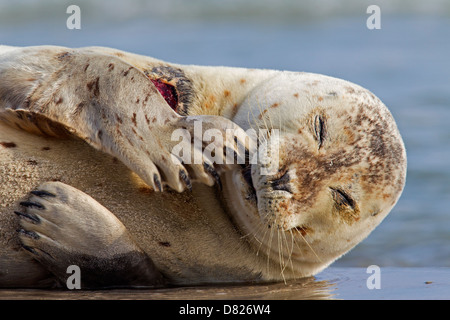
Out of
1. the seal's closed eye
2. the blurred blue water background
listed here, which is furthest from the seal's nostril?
the blurred blue water background

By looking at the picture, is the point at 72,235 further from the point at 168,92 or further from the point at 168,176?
the point at 168,92

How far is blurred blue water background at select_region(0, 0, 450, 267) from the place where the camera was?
21.9ft

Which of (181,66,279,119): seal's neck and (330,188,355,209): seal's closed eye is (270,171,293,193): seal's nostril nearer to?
(330,188,355,209): seal's closed eye

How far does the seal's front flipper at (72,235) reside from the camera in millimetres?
4023

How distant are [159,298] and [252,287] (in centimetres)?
64

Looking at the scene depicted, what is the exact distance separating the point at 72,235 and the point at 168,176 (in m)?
0.60

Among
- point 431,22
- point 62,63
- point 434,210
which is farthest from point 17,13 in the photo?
point 62,63

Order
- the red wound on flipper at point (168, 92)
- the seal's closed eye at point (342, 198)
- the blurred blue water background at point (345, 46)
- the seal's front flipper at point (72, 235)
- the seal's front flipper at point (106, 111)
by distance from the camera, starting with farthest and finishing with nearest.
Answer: the blurred blue water background at point (345, 46) → the red wound on flipper at point (168, 92) → the seal's closed eye at point (342, 198) → the seal's front flipper at point (72, 235) → the seal's front flipper at point (106, 111)

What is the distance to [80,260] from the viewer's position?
4070 mm

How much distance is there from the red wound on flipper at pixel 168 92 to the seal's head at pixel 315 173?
38 centimetres

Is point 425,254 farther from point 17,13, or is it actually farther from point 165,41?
point 17,13

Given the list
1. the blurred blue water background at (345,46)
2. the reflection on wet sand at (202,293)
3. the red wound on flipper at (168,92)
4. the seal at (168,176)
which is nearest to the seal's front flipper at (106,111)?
the seal at (168,176)

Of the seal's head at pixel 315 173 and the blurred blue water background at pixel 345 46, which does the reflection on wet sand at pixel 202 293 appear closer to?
the seal's head at pixel 315 173

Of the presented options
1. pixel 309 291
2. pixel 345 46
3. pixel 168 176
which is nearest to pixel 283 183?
pixel 168 176
